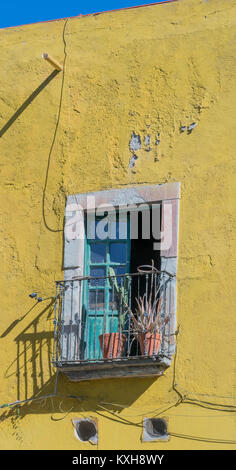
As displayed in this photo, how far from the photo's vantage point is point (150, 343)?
29.6ft

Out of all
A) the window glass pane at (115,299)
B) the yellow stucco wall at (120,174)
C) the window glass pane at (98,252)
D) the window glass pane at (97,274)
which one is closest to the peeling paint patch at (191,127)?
the yellow stucco wall at (120,174)

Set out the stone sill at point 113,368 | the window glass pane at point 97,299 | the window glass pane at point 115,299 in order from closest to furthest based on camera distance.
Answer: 1. the stone sill at point 113,368
2. the window glass pane at point 115,299
3. the window glass pane at point 97,299

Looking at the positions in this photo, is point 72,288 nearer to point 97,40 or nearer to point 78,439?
point 78,439

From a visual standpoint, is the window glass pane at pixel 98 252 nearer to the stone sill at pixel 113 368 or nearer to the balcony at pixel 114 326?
the balcony at pixel 114 326

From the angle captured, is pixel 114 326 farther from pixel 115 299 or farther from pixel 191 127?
pixel 191 127

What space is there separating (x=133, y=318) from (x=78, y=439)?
49.0 inches

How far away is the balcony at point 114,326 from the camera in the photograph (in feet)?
29.8

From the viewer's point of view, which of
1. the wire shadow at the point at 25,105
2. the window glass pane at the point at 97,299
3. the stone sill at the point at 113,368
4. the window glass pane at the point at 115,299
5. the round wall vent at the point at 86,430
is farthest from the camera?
the wire shadow at the point at 25,105

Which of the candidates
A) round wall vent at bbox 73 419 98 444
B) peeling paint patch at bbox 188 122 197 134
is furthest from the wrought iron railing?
peeling paint patch at bbox 188 122 197 134

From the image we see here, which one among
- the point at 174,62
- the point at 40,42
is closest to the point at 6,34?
the point at 40,42

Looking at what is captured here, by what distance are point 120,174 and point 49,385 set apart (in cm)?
220

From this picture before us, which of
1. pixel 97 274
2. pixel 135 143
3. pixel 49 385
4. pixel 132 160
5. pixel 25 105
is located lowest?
pixel 49 385

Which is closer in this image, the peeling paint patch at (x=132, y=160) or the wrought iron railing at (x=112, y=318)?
the wrought iron railing at (x=112, y=318)

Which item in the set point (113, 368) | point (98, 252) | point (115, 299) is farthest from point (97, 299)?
point (113, 368)
